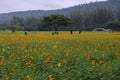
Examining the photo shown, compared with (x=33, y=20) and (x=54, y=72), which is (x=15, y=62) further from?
(x=33, y=20)

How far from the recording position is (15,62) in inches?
406

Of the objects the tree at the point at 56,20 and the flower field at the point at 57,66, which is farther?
the tree at the point at 56,20

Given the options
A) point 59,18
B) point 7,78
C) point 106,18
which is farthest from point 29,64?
point 106,18

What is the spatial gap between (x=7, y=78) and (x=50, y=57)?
2776mm

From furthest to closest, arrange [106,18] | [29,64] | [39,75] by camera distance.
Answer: [106,18] → [29,64] → [39,75]

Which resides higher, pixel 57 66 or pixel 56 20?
pixel 57 66

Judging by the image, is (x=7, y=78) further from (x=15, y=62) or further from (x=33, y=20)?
(x=33, y=20)

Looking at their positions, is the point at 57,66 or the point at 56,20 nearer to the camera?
the point at 57,66

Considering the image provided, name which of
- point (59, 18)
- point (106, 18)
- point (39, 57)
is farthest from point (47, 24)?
point (39, 57)

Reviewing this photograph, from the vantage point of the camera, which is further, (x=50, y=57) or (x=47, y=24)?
(x=47, y=24)

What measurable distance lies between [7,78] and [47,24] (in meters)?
72.2

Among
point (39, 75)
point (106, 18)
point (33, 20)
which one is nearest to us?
point (39, 75)

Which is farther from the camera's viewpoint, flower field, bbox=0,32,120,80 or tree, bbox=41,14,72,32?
tree, bbox=41,14,72,32

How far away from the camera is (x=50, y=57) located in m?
10.5
